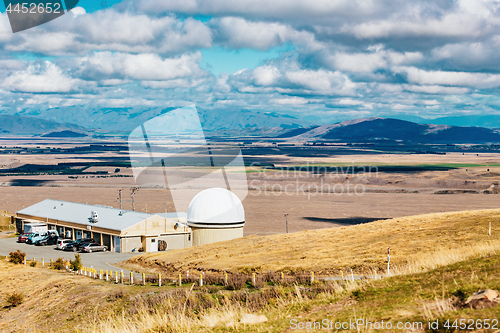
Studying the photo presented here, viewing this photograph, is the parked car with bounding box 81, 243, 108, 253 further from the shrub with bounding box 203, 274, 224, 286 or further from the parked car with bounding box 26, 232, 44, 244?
the shrub with bounding box 203, 274, 224, 286

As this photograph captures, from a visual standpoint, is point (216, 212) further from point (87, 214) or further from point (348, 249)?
point (348, 249)

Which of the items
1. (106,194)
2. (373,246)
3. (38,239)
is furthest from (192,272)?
(106,194)

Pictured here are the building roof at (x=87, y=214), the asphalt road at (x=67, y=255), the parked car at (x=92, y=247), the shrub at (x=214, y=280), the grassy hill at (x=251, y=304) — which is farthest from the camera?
the building roof at (x=87, y=214)

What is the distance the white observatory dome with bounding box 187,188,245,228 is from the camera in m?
38.8

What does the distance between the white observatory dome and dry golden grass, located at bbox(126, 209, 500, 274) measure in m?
3.84

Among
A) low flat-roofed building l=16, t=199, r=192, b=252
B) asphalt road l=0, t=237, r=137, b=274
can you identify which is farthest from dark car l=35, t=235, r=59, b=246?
low flat-roofed building l=16, t=199, r=192, b=252

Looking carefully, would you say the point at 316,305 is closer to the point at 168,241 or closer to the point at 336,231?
the point at 336,231

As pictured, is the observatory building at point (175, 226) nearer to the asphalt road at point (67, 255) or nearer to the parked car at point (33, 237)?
the asphalt road at point (67, 255)

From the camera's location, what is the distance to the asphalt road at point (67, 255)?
32.5 m

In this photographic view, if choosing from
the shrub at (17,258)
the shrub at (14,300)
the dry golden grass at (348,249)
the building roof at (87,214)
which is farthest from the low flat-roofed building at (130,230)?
the shrub at (14,300)

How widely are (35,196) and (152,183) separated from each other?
28.0m

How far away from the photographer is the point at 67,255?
36.1 m

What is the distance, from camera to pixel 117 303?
730 inches

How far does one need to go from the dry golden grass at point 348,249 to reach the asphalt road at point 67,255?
6.57 ft
